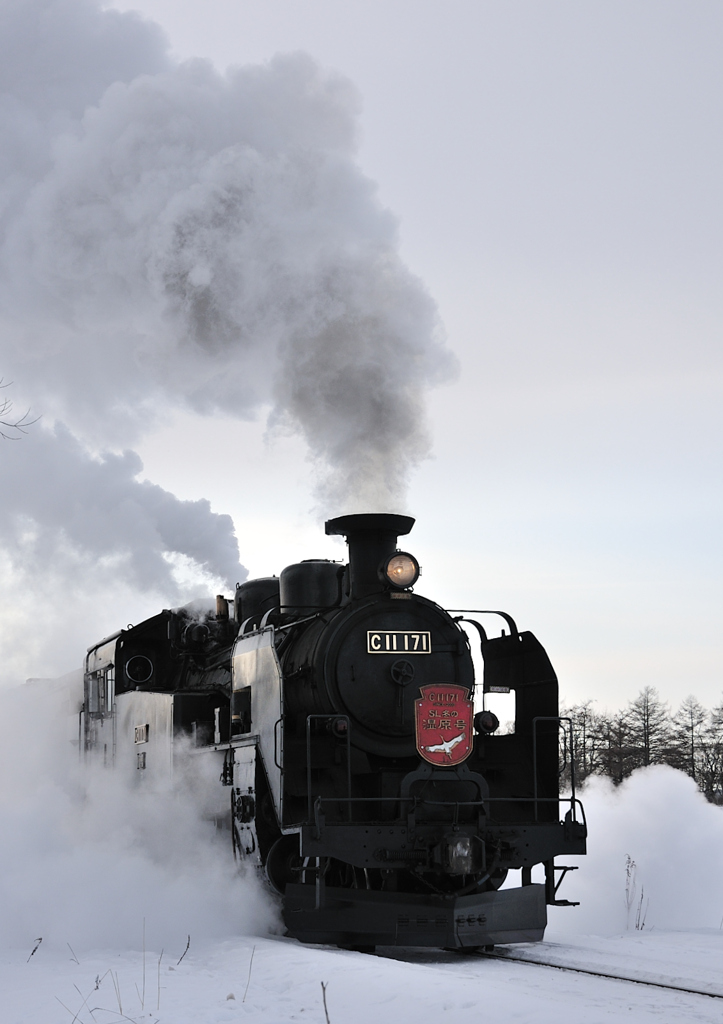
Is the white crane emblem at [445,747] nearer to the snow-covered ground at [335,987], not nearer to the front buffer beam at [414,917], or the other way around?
Result: the front buffer beam at [414,917]

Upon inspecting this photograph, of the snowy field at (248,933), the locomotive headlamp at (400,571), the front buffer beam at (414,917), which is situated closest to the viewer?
the snowy field at (248,933)

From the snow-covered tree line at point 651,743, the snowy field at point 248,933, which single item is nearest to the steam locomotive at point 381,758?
the snowy field at point 248,933

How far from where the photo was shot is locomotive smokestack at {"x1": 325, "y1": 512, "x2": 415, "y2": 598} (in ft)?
34.4

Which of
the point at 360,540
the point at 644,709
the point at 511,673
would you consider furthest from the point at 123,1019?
the point at 644,709

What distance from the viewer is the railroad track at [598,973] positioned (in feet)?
23.0

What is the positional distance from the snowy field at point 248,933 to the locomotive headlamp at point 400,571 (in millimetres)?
3085

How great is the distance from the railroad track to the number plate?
265cm

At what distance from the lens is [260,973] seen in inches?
300

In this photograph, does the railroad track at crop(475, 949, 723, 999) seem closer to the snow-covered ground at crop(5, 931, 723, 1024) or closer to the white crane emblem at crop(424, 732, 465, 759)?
the snow-covered ground at crop(5, 931, 723, 1024)

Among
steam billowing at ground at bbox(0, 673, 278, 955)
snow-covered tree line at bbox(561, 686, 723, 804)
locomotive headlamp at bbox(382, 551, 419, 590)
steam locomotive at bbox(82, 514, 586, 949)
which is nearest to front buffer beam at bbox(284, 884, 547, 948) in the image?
steam locomotive at bbox(82, 514, 586, 949)

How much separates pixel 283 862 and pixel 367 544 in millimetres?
2994

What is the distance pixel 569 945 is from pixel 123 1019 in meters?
4.61

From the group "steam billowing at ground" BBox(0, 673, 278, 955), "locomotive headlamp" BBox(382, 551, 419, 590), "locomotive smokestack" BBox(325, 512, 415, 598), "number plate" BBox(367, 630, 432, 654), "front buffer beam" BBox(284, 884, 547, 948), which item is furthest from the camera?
"locomotive smokestack" BBox(325, 512, 415, 598)

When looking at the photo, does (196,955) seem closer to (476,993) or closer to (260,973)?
(260,973)
